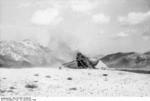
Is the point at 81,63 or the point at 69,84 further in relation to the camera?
the point at 81,63

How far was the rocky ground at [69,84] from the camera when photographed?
17.9 meters

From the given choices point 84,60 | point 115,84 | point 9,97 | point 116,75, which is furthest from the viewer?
point 84,60

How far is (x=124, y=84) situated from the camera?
20719 millimetres

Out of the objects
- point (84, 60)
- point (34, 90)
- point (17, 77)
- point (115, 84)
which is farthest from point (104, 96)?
point (84, 60)

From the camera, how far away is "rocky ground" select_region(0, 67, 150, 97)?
1791cm

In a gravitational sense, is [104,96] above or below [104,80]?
below

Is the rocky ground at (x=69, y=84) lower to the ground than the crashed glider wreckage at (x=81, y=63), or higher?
lower

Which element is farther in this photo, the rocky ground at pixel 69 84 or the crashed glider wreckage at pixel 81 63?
the crashed glider wreckage at pixel 81 63

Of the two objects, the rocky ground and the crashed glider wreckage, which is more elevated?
the crashed glider wreckage

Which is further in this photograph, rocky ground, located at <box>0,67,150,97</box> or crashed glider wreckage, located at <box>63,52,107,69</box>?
crashed glider wreckage, located at <box>63,52,107,69</box>

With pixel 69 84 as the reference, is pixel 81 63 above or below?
above

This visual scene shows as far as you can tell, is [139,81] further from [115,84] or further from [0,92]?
[0,92]

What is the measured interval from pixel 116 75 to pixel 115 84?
4.11 meters

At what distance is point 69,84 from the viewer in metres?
20.4
